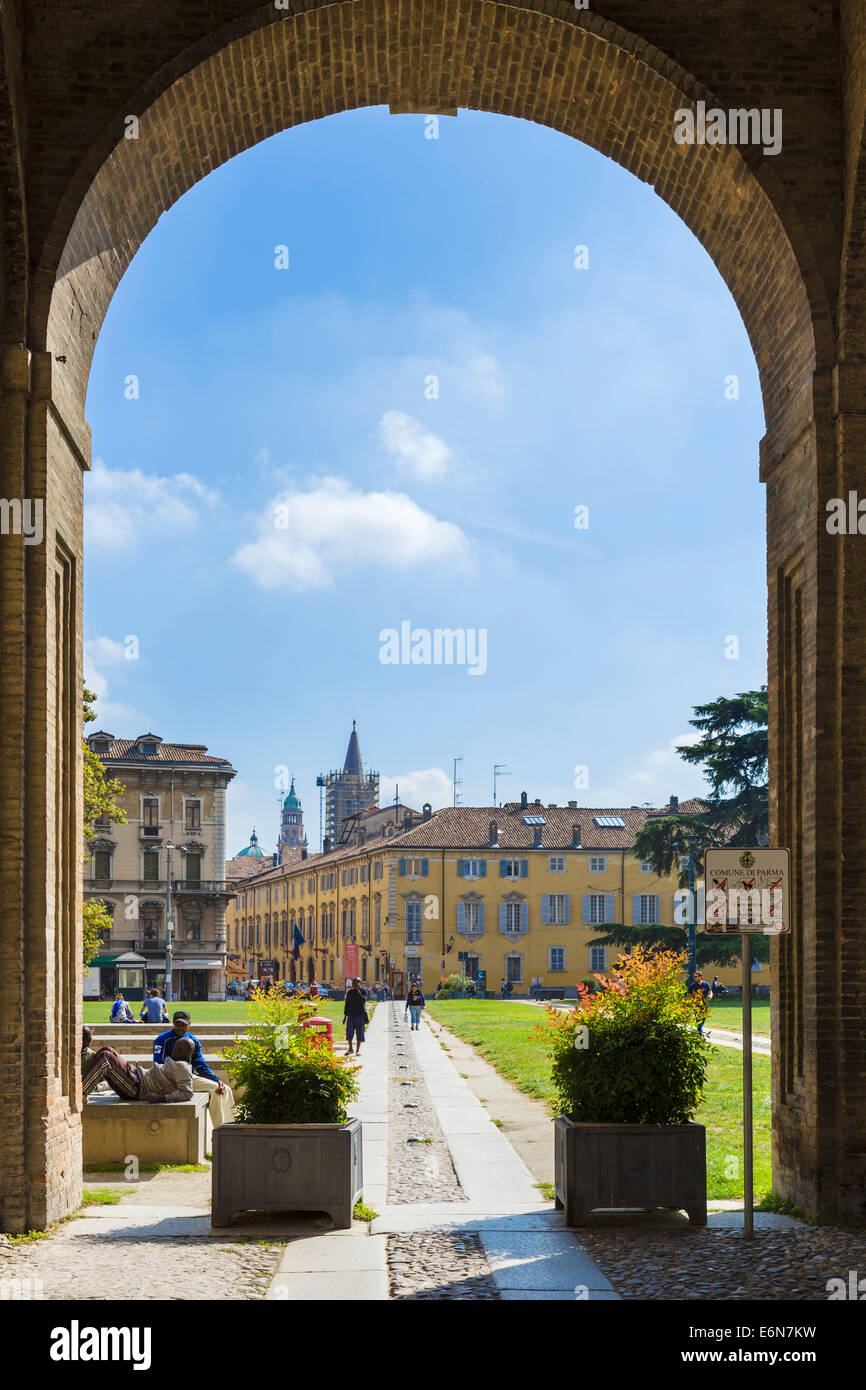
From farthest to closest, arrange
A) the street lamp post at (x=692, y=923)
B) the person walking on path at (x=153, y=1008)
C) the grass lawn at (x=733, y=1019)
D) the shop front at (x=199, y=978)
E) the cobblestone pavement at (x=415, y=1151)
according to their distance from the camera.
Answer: the shop front at (x=199, y=978), the street lamp post at (x=692, y=923), the grass lawn at (x=733, y=1019), the person walking on path at (x=153, y=1008), the cobblestone pavement at (x=415, y=1151)

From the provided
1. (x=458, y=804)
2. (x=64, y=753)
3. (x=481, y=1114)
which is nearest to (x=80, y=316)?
(x=64, y=753)

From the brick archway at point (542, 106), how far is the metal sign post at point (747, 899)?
893mm

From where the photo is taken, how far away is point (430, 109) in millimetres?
11789

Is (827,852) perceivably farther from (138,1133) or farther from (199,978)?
(199,978)

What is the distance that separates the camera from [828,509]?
9766mm

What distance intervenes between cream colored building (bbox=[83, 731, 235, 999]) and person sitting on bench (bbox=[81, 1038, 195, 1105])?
6080 centimetres

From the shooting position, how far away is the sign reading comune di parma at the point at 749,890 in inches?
347

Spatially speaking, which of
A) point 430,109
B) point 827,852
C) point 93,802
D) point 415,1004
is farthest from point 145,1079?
point 415,1004

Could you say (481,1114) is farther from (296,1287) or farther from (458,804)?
(458,804)

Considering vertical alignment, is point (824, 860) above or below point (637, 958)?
above

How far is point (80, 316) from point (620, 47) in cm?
459

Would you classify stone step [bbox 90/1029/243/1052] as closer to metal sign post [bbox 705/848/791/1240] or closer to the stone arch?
the stone arch

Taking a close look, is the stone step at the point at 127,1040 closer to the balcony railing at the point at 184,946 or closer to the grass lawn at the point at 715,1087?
the grass lawn at the point at 715,1087

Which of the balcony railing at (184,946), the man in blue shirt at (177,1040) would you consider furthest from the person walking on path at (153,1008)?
the balcony railing at (184,946)
